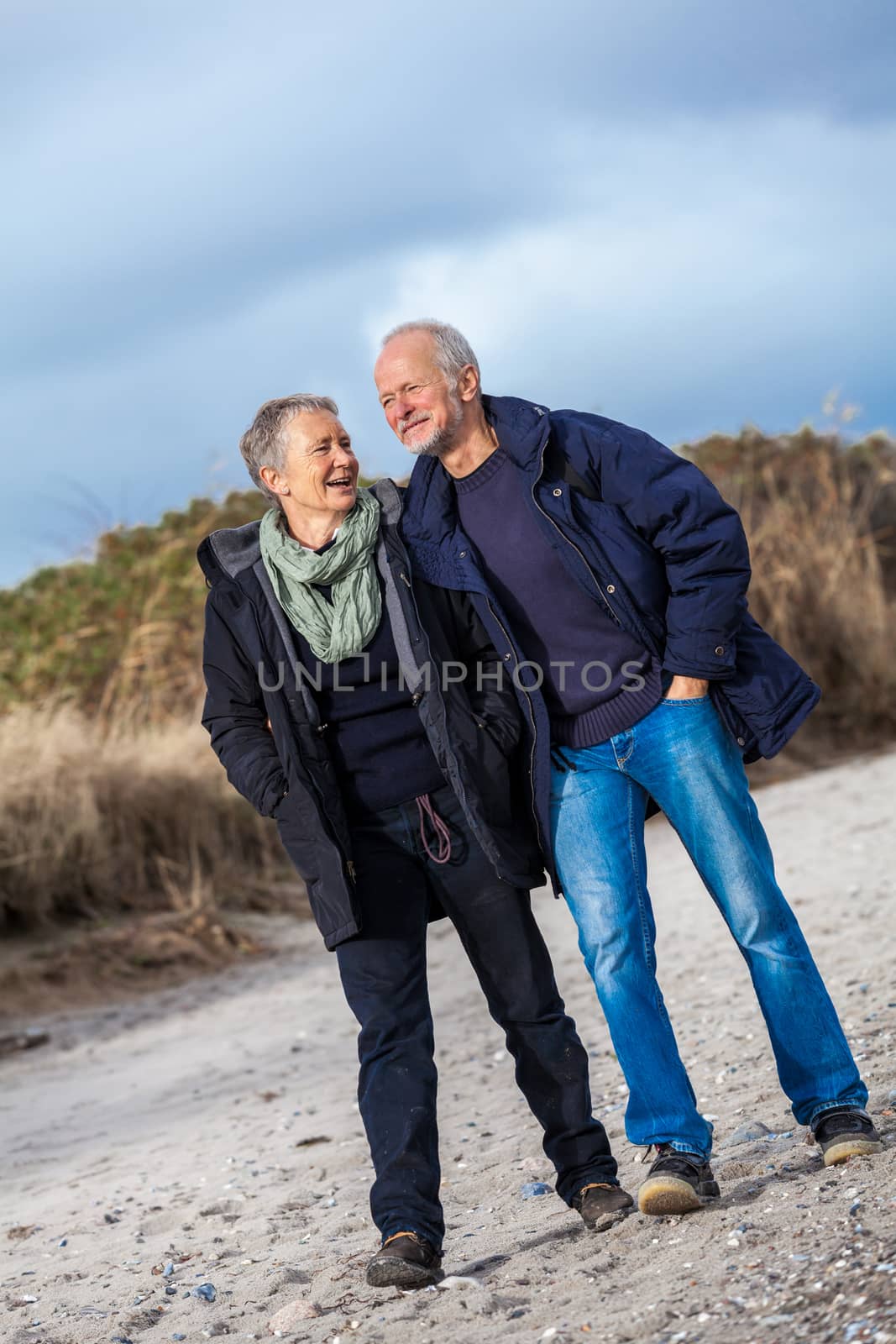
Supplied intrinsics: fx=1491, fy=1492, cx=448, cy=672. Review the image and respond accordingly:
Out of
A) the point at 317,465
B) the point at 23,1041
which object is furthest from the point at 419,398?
the point at 23,1041

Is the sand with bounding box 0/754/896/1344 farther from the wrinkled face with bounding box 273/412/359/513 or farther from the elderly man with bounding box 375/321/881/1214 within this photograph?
the wrinkled face with bounding box 273/412/359/513

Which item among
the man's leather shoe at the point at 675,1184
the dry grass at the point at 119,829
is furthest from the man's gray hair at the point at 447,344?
the dry grass at the point at 119,829

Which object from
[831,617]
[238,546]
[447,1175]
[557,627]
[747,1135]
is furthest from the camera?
[831,617]

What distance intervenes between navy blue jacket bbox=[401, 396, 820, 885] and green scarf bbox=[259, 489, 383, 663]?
16 centimetres

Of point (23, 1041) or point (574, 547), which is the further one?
point (23, 1041)

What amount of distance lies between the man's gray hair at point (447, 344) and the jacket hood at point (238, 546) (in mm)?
320

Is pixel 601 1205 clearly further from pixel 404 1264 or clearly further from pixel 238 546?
Answer: pixel 238 546

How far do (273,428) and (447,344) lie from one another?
485 mm

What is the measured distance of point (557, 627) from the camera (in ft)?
12.0

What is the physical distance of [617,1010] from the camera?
3537 millimetres

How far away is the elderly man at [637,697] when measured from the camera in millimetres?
3527

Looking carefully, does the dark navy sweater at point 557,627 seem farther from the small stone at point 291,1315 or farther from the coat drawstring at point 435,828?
the small stone at point 291,1315

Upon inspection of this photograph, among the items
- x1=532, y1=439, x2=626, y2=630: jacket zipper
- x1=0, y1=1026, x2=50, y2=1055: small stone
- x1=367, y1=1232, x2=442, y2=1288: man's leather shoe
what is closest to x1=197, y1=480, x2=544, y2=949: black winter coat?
x1=532, y1=439, x2=626, y2=630: jacket zipper

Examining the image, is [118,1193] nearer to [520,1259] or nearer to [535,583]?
[520,1259]
